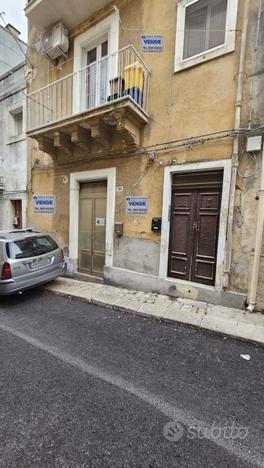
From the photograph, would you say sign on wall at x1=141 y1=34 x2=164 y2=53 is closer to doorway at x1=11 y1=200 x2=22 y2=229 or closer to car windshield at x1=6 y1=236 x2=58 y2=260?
car windshield at x1=6 y1=236 x2=58 y2=260

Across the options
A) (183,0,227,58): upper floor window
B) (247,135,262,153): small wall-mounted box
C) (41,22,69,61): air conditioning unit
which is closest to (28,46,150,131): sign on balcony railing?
(41,22,69,61): air conditioning unit

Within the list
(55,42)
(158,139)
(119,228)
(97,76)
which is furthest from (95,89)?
(119,228)

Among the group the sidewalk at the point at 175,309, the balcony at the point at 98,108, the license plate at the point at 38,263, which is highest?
the balcony at the point at 98,108

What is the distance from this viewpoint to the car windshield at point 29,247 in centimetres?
417

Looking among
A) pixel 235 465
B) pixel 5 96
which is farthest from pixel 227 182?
pixel 5 96

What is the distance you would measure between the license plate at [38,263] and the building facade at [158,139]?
1.46 meters

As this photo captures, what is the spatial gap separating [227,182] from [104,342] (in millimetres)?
3339

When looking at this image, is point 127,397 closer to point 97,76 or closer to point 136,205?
point 136,205

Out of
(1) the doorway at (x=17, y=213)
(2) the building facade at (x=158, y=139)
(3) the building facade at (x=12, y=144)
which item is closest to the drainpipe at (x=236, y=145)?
(2) the building facade at (x=158, y=139)

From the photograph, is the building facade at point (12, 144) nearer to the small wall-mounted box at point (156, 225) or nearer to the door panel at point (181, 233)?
the small wall-mounted box at point (156, 225)

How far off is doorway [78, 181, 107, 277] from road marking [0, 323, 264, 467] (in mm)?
2985

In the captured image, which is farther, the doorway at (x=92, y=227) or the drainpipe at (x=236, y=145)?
the doorway at (x=92, y=227)

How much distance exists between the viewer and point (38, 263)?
4.54 metres

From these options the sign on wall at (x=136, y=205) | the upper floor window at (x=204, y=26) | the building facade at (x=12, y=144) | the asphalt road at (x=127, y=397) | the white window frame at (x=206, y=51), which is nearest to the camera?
the asphalt road at (x=127, y=397)
